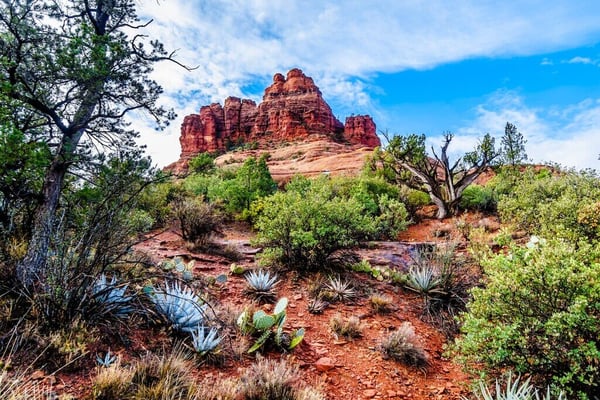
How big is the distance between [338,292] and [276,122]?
71.3 meters

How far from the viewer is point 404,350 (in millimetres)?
4477

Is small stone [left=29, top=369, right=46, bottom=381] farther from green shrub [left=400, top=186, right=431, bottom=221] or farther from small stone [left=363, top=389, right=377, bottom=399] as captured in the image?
green shrub [left=400, top=186, right=431, bottom=221]

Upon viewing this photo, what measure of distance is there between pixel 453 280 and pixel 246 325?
167 inches

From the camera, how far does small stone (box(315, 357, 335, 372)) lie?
4.09m

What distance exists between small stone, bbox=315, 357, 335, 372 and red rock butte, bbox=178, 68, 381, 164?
213 ft

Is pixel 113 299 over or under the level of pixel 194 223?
under

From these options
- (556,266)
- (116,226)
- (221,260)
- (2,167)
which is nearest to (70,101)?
(2,167)

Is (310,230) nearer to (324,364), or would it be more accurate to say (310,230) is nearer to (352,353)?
(352,353)

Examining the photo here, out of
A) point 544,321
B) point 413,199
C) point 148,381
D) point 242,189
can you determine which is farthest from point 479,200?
point 148,381

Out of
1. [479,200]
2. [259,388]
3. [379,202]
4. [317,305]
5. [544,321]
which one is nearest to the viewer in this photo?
[259,388]

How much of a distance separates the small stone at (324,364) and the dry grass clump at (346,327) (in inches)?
27.8

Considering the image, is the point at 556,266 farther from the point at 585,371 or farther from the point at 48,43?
the point at 48,43

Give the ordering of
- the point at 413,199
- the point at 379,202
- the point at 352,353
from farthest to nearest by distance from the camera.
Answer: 1. the point at 413,199
2. the point at 379,202
3. the point at 352,353

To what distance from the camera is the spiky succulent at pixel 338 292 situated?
20.0 feet
